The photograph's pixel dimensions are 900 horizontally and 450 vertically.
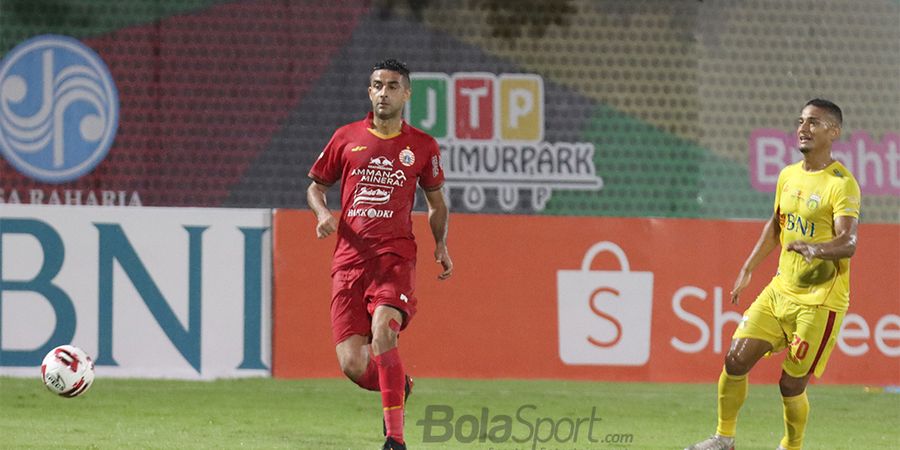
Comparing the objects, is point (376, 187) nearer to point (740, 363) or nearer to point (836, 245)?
point (740, 363)

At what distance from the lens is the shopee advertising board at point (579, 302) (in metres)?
10.5

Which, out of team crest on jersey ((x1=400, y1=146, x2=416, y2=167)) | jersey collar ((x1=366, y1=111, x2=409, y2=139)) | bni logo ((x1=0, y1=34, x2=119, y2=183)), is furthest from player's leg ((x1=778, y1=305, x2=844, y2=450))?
bni logo ((x1=0, y1=34, x2=119, y2=183))

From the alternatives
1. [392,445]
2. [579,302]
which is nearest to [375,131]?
[392,445]

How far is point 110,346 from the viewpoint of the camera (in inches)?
398

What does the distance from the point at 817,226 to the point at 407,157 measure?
1.93 metres

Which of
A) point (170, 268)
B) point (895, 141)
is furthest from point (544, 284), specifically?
point (895, 141)

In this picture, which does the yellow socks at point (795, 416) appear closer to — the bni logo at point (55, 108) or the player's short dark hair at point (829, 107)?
the player's short dark hair at point (829, 107)

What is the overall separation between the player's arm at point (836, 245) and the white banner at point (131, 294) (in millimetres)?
5057

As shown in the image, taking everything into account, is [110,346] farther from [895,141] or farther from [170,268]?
[895,141]

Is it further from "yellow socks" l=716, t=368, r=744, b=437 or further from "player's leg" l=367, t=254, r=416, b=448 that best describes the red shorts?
"yellow socks" l=716, t=368, r=744, b=437

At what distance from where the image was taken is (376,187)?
648cm

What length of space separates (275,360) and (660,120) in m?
4.44

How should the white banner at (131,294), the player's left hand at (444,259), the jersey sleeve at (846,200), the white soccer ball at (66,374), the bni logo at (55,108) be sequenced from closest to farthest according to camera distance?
the jersey sleeve at (846,200)
the player's left hand at (444,259)
the white soccer ball at (66,374)
the white banner at (131,294)
the bni logo at (55,108)

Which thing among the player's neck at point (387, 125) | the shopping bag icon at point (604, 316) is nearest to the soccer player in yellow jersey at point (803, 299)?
the player's neck at point (387, 125)
